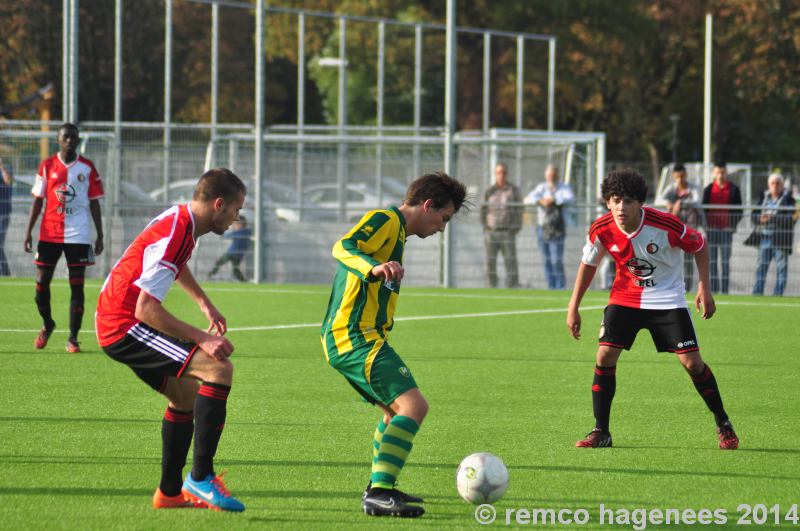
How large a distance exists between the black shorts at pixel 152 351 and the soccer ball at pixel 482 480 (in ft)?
4.58

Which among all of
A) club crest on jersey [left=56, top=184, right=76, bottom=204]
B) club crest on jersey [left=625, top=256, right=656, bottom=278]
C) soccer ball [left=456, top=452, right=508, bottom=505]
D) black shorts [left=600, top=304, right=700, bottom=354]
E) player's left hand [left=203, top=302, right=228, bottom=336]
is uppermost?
club crest on jersey [left=56, top=184, right=76, bottom=204]

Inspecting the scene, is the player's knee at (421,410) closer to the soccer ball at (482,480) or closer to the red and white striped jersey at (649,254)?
the soccer ball at (482,480)

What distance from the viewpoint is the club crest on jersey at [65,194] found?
1206cm

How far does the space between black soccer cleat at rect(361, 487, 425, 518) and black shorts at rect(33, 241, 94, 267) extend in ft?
23.1

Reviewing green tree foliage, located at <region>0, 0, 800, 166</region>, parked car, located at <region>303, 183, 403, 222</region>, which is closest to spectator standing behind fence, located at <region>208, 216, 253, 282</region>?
parked car, located at <region>303, 183, 403, 222</region>

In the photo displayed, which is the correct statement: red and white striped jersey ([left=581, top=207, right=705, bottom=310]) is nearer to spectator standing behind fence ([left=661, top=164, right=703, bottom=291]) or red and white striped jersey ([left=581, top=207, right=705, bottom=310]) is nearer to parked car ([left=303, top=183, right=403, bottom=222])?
spectator standing behind fence ([left=661, top=164, right=703, bottom=291])

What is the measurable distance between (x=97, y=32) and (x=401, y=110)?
1161 cm

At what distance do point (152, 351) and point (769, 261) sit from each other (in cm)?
1509

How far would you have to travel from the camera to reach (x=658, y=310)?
303 inches

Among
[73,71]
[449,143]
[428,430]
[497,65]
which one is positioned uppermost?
[497,65]

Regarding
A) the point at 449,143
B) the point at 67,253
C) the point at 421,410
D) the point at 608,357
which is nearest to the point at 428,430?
the point at 608,357

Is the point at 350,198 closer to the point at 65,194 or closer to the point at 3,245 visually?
the point at 3,245

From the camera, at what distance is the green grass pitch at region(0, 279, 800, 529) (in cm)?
595

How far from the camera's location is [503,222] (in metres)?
20.2
